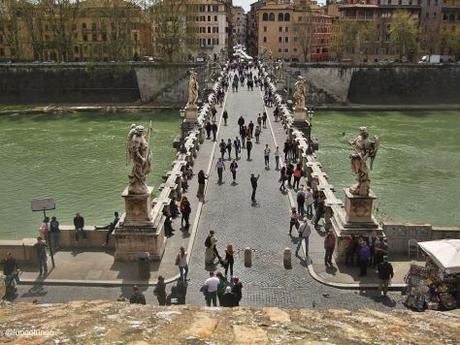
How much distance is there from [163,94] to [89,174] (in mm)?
29369

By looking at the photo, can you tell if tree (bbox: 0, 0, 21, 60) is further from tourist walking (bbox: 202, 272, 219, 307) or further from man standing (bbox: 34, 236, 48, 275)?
tourist walking (bbox: 202, 272, 219, 307)

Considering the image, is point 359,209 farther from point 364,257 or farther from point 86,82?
point 86,82

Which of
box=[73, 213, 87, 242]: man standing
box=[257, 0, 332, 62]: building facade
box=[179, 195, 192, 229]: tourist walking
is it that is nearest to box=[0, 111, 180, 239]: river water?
box=[73, 213, 87, 242]: man standing

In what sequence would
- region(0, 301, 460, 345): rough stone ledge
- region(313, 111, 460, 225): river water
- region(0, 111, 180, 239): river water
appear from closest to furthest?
region(0, 301, 460, 345): rough stone ledge < region(0, 111, 180, 239): river water < region(313, 111, 460, 225): river water

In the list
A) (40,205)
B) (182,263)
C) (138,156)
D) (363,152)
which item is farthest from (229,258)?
(40,205)

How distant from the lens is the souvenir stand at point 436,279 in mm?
10734

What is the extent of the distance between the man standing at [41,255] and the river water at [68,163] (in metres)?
7.12

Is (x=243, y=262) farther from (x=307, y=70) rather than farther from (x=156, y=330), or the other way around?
(x=307, y=70)

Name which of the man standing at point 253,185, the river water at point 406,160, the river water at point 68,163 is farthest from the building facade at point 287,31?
the man standing at point 253,185

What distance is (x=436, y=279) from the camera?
36.3ft

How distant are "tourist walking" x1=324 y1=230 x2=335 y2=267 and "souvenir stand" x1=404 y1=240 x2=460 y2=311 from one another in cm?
214

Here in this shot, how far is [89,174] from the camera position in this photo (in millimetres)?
29703

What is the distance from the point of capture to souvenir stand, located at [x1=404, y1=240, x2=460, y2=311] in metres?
10.7

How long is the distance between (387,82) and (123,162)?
40.2 m
